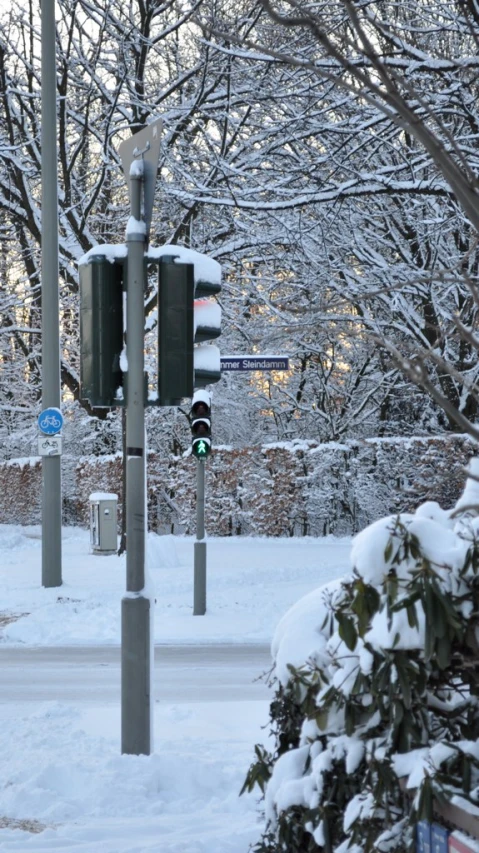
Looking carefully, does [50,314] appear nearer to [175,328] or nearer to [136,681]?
[175,328]

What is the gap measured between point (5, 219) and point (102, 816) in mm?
19335

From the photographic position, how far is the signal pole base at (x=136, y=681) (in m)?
5.80

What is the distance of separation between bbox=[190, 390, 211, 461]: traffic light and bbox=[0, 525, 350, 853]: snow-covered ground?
6.21 ft

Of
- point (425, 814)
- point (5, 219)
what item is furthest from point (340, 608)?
point (5, 219)

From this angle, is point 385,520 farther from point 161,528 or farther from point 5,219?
point 5,219

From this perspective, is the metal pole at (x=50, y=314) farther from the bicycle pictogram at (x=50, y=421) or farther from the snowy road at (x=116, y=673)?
the snowy road at (x=116, y=673)

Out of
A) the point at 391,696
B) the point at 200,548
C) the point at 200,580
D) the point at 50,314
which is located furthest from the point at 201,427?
the point at 391,696

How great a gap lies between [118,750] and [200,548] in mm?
5576

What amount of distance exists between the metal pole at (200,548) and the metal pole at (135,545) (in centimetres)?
551

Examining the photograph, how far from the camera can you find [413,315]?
1572 centimetres

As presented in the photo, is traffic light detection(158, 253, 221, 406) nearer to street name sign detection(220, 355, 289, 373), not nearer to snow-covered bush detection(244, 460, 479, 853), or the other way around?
snow-covered bush detection(244, 460, 479, 853)

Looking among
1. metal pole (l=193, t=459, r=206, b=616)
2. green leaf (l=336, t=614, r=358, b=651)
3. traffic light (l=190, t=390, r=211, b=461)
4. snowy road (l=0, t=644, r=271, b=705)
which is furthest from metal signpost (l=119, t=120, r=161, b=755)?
metal pole (l=193, t=459, r=206, b=616)

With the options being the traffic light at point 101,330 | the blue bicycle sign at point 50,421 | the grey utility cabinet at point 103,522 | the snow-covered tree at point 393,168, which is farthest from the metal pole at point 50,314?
the traffic light at point 101,330

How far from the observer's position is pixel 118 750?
6.01 meters
